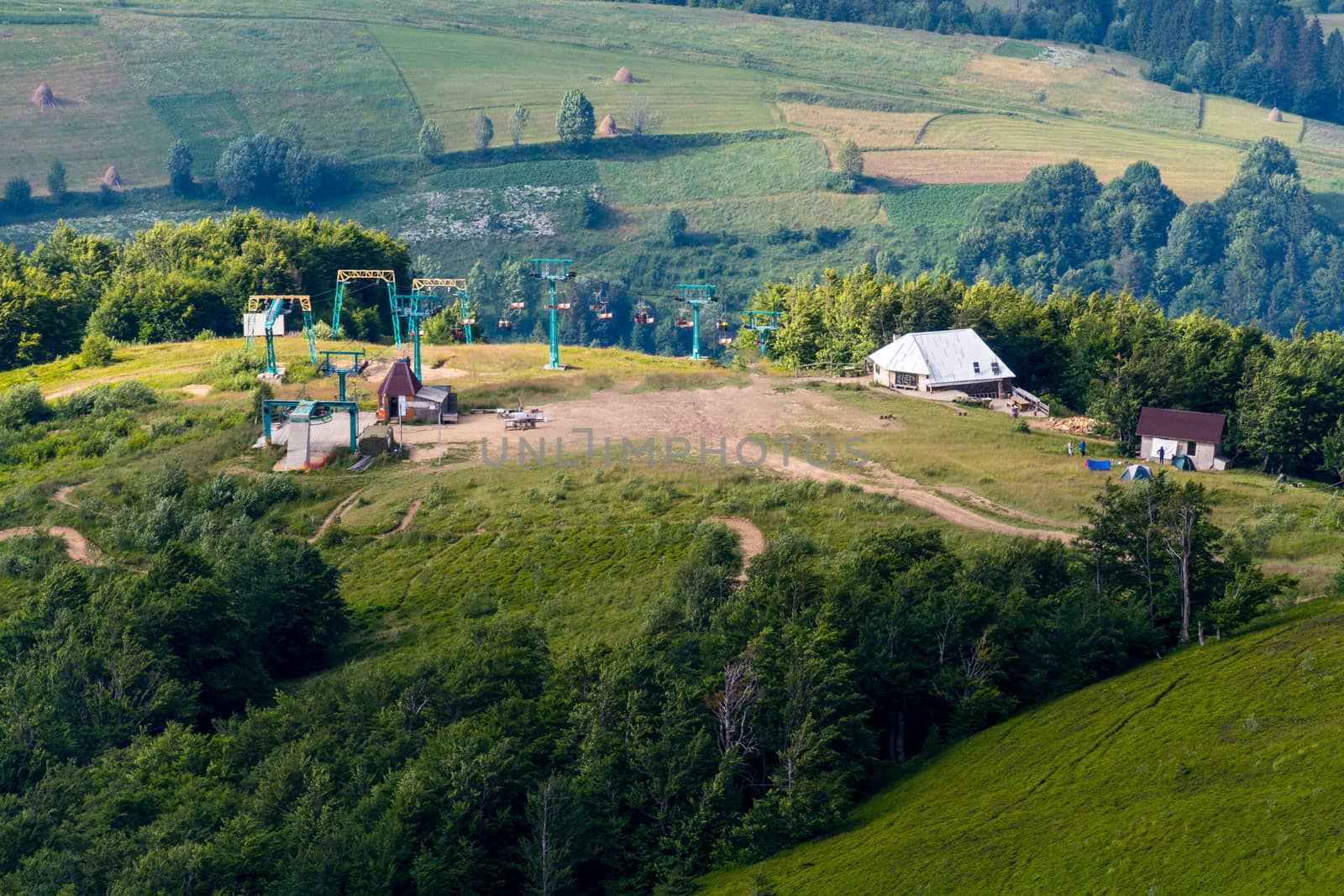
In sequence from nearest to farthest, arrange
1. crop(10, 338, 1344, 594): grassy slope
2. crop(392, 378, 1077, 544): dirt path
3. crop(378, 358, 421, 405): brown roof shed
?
crop(10, 338, 1344, 594): grassy slope → crop(392, 378, 1077, 544): dirt path → crop(378, 358, 421, 405): brown roof shed

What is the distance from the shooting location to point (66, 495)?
84.9 metres

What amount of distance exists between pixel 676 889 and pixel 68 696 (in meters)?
25.9

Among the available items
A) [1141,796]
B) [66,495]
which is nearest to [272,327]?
[66,495]

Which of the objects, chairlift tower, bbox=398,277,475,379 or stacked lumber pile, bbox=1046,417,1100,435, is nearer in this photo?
stacked lumber pile, bbox=1046,417,1100,435

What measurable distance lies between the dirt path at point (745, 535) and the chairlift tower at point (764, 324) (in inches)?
2097

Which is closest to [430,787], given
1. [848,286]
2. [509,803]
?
[509,803]

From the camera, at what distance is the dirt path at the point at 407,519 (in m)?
78.2

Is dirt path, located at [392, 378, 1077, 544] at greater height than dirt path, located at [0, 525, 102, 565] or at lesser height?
greater

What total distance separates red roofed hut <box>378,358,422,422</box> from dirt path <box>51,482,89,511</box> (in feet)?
56.0

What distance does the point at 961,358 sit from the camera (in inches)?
4139

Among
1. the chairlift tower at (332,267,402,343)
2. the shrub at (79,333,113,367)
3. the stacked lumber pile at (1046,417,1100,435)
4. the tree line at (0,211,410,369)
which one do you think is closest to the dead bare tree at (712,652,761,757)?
the stacked lumber pile at (1046,417,1100,435)

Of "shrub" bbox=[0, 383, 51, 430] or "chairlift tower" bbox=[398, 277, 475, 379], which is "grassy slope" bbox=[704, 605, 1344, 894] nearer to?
"chairlift tower" bbox=[398, 277, 475, 379]

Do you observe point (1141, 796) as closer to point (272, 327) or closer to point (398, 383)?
point (398, 383)

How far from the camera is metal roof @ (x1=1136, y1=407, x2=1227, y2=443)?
3408 inches
